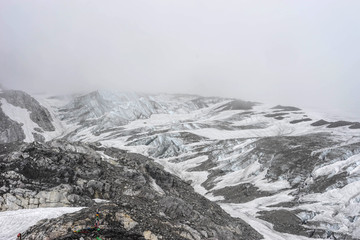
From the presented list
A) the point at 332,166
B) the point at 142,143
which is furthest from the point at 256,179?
the point at 142,143

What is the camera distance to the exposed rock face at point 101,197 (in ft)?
48.8

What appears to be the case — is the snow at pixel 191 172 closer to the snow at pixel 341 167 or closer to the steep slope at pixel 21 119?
the snow at pixel 341 167

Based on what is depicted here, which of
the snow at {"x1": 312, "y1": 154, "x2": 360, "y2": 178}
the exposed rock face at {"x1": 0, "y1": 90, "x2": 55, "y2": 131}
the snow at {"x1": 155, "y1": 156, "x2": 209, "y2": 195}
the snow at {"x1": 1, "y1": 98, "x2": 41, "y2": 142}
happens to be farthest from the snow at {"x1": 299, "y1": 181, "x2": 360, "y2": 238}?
the exposed rock face at {"x1": 0, "y1": 90, "x2": 55, "y2": 131}

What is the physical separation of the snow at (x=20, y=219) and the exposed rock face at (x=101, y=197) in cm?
119

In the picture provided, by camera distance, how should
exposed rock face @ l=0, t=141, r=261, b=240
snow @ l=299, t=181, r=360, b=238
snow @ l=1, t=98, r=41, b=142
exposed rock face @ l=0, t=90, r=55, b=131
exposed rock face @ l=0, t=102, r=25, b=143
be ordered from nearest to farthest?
exposed rock face @ l=0, t=141, r=261, b=240 → snow @ l=299, t=181, r=360, b=238 → exposed rock face @ l=0, t=102, r=25, b=143 → snow @ l=1, t=98, r=41, b=142 → exposed rock face @ l=0, t=90, r=55, b=131

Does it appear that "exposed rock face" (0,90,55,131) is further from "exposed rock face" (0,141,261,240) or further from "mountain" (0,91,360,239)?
"exposed rock face" (0,141,261,240)

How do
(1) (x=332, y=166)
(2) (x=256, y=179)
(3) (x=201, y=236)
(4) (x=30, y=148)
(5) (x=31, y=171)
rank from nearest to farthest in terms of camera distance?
(3) (x=201, y=236), (5) (x=31, y=171), (4) (x=30, y=148), (1) (x=332, y=166), (2) (x=256, y=179)

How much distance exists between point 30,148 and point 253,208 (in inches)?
1448

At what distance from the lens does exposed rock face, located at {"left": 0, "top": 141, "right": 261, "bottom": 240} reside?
1488 cm

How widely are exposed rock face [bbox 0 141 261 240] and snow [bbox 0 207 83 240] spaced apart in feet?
3.90

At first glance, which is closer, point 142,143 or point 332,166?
point 332,166

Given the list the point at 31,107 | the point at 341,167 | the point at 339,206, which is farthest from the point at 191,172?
the point at 31,107

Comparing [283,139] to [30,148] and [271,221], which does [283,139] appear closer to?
[271,221]

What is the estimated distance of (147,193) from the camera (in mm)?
24234
